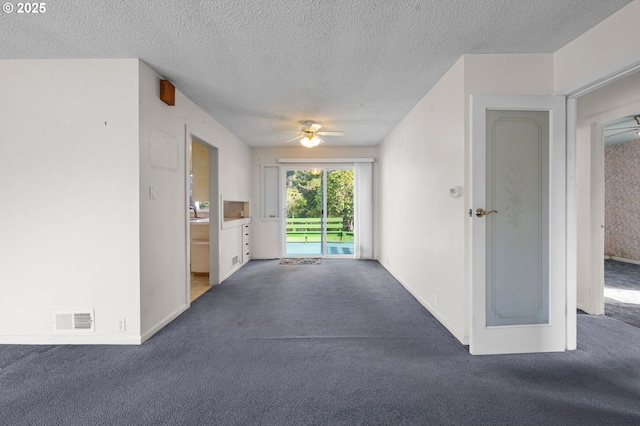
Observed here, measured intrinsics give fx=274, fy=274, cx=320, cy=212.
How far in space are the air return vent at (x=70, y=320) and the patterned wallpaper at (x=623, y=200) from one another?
8854 mm

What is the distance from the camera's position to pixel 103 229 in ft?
7.72

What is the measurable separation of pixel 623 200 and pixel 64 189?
9067 millimetres

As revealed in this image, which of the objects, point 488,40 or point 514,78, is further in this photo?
point 514,78

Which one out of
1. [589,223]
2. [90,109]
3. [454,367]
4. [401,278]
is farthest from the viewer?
A: [401,278]

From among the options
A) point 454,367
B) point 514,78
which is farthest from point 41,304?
point 514,78

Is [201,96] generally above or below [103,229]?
above

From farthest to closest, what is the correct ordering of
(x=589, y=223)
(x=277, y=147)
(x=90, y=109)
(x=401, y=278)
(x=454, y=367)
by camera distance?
(x=277, y=147), (x=401, y=278), (x=589, y=223), (x=90, y=109), (x=454, y=367)

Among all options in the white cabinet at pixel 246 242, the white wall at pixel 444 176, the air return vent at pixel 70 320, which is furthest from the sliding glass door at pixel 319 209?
the air return vent at pixel 70 320

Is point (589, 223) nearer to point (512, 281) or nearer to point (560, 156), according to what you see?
point (560, 156)

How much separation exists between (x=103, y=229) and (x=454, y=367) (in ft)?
9.92

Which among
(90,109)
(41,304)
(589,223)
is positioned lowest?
(41,304)

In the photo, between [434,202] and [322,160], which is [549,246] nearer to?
[434,202]

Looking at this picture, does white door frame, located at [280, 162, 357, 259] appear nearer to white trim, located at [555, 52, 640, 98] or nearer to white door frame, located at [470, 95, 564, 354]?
white door frame, located at [470, 95, 564, 354]
